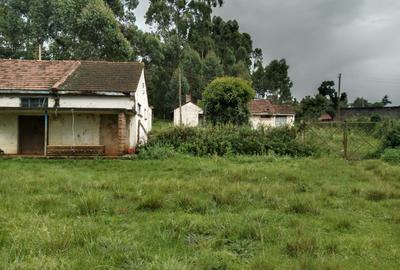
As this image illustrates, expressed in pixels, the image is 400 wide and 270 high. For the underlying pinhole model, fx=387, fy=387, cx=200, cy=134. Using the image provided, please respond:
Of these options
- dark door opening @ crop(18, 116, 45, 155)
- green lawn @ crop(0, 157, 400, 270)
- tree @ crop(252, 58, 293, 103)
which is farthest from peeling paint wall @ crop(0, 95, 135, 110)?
tree @ crop(252, 58, 293, 103)

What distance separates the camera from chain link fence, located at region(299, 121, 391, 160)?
19.3 meters

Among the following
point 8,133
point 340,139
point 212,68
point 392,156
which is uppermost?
point 212,68

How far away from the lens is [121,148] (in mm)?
18781

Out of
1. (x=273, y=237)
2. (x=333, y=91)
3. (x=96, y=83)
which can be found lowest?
(x=273, y=237)

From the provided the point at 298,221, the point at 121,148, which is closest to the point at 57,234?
the point at 298,221

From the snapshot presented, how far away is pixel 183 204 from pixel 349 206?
363cm

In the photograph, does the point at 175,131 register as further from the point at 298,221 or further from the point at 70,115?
the point at 298,221

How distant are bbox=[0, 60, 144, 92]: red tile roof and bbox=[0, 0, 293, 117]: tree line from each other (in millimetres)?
8887

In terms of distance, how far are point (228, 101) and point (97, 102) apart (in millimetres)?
11912

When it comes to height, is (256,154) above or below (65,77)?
below

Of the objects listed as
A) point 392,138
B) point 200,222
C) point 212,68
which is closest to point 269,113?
point 212,68

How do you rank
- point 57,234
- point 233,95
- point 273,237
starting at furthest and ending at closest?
point 233,95 → point 273,237 → point 57,234

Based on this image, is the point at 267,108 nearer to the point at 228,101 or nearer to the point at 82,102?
the point at 228,101

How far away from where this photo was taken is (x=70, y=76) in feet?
68.0
